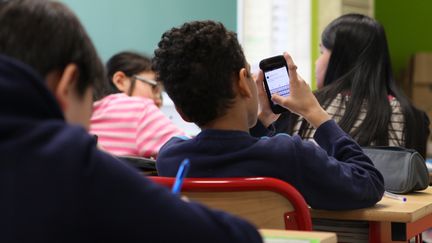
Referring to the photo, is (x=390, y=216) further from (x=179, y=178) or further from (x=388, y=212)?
(x=179, y=178)

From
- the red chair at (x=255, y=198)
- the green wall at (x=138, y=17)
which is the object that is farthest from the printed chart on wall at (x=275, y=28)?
the red chair at (x=255, y=198)

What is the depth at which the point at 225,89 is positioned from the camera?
4.85ft

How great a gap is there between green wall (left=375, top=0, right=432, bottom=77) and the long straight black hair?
4.04 metres

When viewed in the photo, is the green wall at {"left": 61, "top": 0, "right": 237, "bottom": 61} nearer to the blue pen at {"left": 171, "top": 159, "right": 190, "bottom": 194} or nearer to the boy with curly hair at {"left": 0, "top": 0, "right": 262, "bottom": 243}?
the blue pen at {"left": 171, "top": 159, "right": 190, "bottom": 194}

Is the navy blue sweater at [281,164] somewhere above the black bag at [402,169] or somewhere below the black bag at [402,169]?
above

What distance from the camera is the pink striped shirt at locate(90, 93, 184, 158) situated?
2.56 metres

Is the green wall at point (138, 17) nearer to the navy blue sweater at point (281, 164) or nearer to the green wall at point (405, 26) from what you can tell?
the green wall at point (405, 26)

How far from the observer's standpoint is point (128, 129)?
8.43 feet

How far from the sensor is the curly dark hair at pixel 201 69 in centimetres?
147

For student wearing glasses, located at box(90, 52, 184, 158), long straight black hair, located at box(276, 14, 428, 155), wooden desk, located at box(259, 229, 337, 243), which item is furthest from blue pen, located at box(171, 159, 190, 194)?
student wearing glasses, located at box(90, 52, 184, 158)

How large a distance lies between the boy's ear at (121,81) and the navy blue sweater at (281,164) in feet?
5.42

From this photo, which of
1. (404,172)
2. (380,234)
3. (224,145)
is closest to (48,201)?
(224,145)

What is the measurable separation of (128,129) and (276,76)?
0.91 metres

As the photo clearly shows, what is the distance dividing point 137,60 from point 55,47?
99.2 inches
